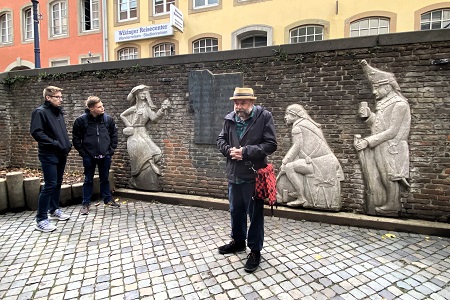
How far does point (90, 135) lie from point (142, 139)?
1180mm

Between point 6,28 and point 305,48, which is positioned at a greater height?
point 6,28

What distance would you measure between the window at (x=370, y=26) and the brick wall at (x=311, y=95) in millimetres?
9809

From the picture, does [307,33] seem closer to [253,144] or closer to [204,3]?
[204,3]

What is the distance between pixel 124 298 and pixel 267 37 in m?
14.0

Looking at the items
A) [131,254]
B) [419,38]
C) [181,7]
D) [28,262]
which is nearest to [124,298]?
[131,254]

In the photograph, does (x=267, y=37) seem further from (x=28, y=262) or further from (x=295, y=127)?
(x=28, y=262)

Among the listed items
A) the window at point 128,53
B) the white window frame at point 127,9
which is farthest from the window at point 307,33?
the white window frame at point 127,9

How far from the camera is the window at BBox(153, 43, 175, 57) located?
1670 cm

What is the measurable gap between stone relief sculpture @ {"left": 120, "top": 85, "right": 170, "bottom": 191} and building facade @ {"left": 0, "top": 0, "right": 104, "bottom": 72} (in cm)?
1404

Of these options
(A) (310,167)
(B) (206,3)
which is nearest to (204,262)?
(A) (310,167)

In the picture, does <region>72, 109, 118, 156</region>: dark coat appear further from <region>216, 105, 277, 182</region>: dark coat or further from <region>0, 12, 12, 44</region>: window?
<region>0, 12, 12, 44</region>: window

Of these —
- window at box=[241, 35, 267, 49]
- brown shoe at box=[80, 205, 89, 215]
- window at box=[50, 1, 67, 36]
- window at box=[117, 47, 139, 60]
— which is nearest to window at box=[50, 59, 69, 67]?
window at box=[50, 1, 67, 36]

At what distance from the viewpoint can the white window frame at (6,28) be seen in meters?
21.2

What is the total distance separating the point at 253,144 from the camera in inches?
130
